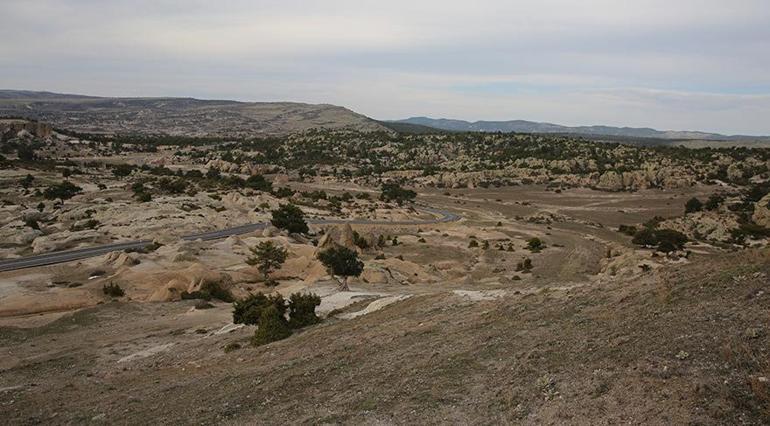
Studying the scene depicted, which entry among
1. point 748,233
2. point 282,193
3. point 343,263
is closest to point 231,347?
point 343,263

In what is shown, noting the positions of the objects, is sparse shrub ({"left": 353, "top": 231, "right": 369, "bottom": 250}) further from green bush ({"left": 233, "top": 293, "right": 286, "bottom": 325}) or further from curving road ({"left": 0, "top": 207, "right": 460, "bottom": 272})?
green bush ({"left": 233, "top": 293, "right": 286, "bottom": 325})

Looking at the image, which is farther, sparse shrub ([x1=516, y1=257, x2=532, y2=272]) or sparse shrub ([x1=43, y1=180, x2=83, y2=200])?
sparse shrub ([x1=43, y1=180, x2=83, y2=200])

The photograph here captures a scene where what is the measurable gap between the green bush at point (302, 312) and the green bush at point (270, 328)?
0.95 metres

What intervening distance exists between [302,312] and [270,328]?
340 centimetres

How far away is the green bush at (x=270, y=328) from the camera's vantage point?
25.5 m

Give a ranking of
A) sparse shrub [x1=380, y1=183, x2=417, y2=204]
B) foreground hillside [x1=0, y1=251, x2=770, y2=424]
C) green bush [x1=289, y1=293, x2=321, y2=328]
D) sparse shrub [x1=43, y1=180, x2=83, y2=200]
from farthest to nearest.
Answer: sparse shrub [x1=380, y1=183, x2=417, y2=204]
sparse shrub [x1=43, y1=180, x2=83, y2=200]
green bush [x1=289, y1=293, x2=321, y2=328]
foreground hillside [x1=0, y1=251, x2=770, y2=424]

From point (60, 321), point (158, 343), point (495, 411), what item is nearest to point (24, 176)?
point (60, 321)

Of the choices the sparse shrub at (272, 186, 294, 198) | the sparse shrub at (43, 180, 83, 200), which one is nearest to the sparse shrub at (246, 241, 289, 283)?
the sparse shrub at (43, 180, 83, 200)

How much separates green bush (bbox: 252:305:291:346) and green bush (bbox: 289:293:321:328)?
95cm

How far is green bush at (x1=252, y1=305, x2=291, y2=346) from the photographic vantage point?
25516 millimetres

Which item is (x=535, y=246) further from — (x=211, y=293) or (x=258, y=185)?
(x=258, y=185)

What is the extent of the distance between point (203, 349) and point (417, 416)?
17654mm

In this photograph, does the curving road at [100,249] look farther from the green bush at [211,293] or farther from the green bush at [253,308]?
the green bush at [253,308]

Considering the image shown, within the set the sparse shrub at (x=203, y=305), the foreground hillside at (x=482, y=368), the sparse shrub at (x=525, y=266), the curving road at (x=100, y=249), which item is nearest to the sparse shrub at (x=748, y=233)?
the sparse shrub at (x=525, y=266)
